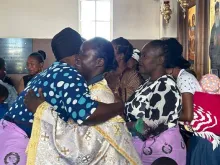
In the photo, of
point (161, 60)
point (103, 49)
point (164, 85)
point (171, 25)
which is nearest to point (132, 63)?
point (161, 60)

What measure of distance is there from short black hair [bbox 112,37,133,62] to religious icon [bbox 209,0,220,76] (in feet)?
5.39

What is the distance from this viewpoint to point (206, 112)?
2498mm

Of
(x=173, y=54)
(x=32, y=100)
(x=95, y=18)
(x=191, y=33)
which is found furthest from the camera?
(x=95, y=18)

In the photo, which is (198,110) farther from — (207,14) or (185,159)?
(207,14)

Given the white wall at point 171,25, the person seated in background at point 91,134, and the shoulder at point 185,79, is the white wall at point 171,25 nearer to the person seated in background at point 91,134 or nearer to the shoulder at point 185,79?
the shoulder at point 185,79

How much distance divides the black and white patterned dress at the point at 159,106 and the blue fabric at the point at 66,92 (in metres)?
0.69

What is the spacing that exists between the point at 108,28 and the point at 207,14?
2973 mm

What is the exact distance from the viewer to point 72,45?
1.88 metres

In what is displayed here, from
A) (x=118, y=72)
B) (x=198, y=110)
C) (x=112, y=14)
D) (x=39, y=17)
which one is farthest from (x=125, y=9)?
(x=198, y=110)

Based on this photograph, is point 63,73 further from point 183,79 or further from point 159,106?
point 183,79

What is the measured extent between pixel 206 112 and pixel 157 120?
0.46 m

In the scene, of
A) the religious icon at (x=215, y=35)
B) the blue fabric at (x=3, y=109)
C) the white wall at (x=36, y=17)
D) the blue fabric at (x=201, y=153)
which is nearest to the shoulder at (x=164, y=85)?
the blue fabric at (x=201, y=153)

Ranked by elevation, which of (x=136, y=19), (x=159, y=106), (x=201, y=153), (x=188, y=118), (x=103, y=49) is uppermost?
(x=136, y=19)

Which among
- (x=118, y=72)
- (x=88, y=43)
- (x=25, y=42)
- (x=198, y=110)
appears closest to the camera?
(x=88, y=43)
